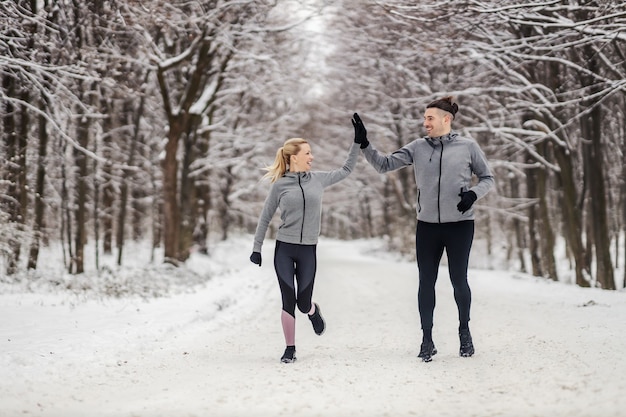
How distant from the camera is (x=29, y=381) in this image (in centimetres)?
444

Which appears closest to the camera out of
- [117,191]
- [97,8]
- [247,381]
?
[247,381]

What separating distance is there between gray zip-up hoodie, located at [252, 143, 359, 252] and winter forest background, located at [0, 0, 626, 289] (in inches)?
131

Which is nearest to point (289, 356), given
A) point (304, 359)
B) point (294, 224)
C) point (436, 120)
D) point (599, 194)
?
point (304, 359)

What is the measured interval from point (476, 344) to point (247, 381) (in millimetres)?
2556

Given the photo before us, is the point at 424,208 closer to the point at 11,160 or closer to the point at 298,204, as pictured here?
the point at 298,204

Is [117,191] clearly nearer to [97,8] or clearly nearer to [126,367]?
[97,8]

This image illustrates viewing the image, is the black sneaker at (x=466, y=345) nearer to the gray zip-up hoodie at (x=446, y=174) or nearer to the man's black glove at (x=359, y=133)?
the gray zip-up hoodie at (x=446, y=174)

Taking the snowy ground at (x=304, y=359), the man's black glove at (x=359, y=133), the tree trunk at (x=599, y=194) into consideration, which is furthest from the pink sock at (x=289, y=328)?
the tree trunk at (x=599, y=194)

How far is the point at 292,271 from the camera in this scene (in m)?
5.29

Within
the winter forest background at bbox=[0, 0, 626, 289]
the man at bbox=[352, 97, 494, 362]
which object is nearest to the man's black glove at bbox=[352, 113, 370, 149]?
the man at bbox=[352, 97, 494, 362]

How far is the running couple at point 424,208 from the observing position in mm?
5000

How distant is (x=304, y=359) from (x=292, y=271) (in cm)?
82

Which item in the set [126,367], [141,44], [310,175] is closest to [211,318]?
[126,367]

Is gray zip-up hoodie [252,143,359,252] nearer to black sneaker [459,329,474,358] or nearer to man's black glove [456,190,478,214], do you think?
man's black glove [456,190,478,214]
